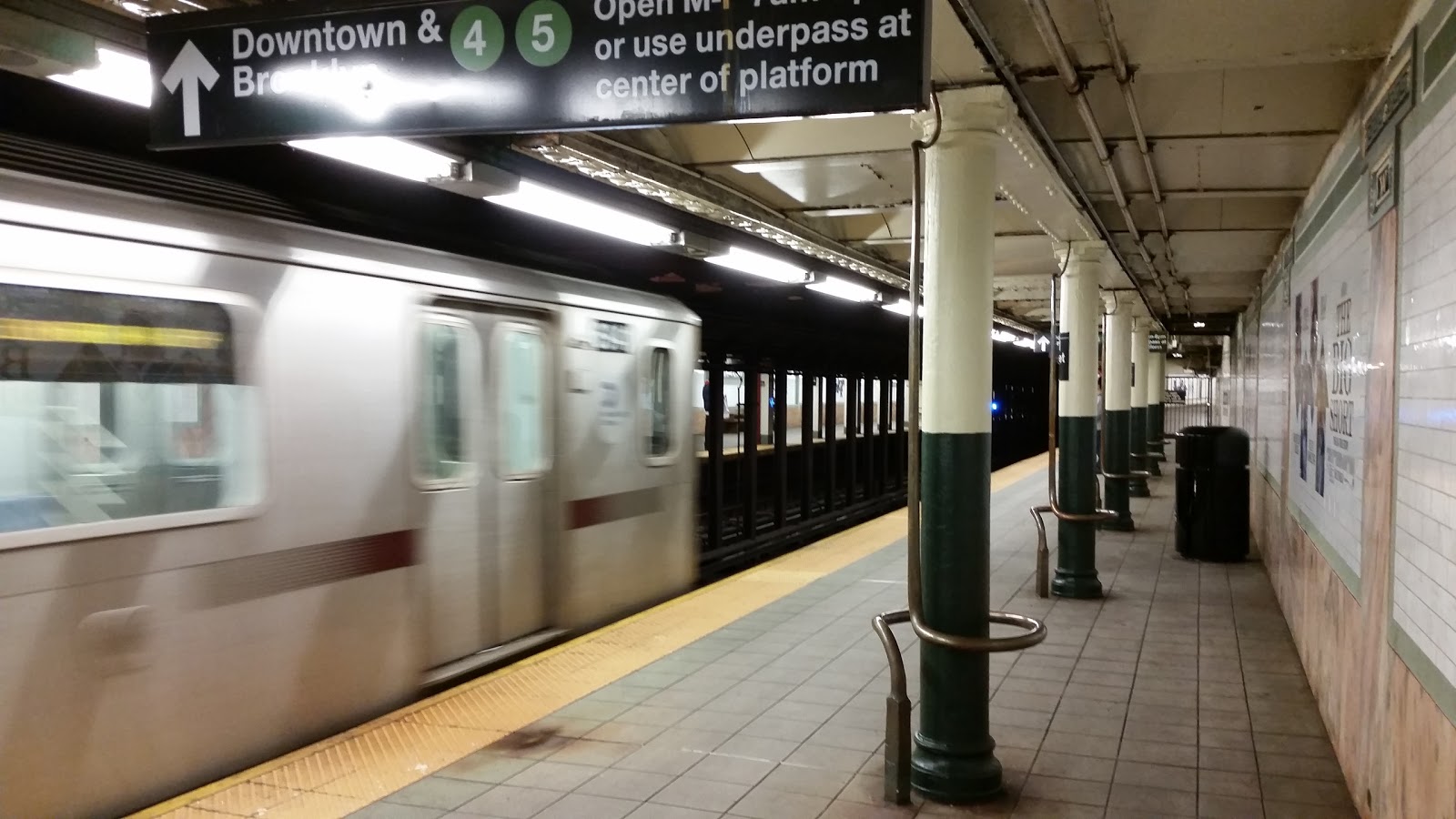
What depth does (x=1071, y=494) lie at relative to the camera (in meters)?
8.41

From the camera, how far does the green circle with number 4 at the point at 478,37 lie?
3223 millimetres

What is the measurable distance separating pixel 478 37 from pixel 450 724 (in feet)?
9.95

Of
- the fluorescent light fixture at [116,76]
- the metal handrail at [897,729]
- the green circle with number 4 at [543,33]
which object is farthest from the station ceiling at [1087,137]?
the metal handrail at [897,729]

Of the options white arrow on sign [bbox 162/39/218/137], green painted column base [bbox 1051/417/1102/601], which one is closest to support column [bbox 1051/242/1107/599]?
green painted column base [bbox 1051/417/1102/601]

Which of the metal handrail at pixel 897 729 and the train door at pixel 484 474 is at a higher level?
the train door at pixel 484 474

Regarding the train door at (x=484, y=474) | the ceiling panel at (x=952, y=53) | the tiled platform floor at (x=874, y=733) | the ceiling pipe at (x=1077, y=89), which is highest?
the ceiling pipe at (x=1077, y=89)

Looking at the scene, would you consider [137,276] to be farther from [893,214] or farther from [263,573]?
[893,214]

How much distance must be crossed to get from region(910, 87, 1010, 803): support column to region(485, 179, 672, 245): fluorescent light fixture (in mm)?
2184

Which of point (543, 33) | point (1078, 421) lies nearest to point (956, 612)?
point (543, 33)

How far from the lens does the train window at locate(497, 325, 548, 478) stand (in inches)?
219

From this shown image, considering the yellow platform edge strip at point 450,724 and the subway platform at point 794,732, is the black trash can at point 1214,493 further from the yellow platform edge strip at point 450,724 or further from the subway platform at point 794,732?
the yellow platform edge strip at point 450,724

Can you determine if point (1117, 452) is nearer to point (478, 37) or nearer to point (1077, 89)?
point (1077, 89)

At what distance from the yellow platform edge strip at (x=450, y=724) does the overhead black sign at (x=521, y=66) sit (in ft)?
7.70

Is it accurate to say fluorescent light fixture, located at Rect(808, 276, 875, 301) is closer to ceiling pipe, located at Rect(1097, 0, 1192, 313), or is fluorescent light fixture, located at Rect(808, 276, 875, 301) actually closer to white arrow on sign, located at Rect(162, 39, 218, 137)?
ceiling pipe, located at Rect(1097, 0, 1192, 313)
